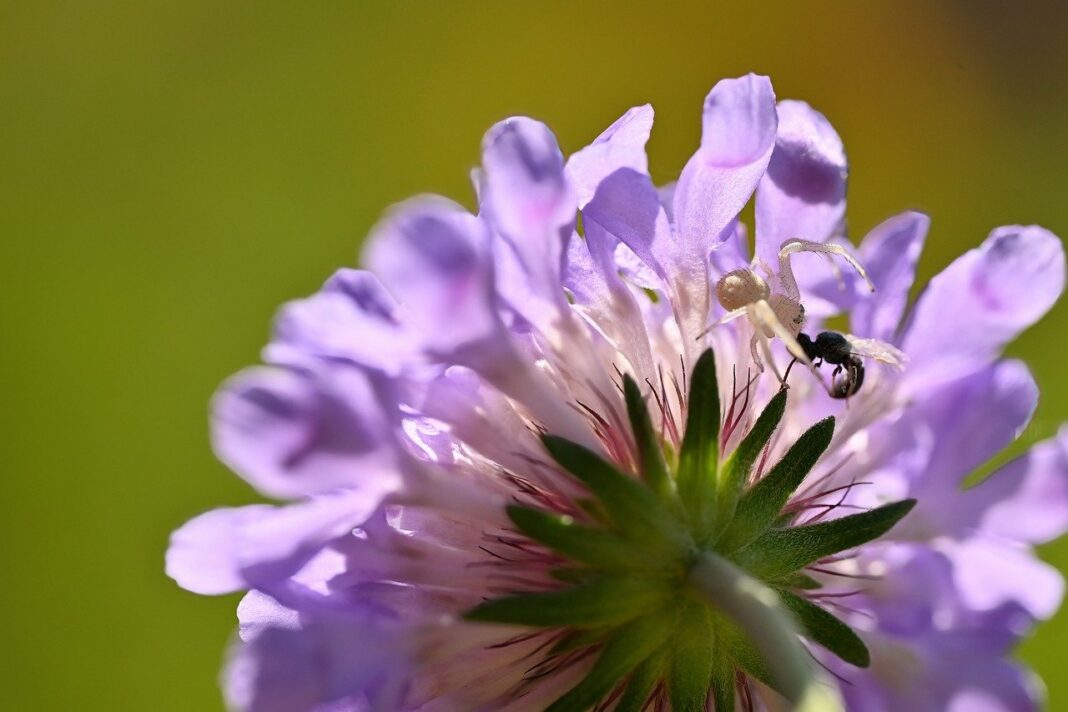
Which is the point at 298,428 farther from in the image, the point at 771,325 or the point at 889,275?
the point at 889,275

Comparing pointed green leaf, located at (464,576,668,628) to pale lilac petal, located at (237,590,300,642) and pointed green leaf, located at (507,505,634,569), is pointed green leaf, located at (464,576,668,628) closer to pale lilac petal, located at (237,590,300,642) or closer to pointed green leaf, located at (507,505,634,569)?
pointed green leaf, located at (507,505,634,569)

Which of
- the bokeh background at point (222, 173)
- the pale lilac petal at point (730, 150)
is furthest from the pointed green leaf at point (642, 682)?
the bokeh background at point (222, 173)

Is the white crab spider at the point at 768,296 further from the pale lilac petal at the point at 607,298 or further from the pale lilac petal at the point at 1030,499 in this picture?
the pale lilac petal at the point at 1030,499

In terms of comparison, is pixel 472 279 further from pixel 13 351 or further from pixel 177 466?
pixel 13 351

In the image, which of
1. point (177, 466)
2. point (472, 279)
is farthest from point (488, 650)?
point (177, 466)

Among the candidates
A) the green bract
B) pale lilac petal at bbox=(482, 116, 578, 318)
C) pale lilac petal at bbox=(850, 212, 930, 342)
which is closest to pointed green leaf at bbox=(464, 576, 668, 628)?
the green bract

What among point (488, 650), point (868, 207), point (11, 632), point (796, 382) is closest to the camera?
point (488, 650)

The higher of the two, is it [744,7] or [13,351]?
[744,7]
